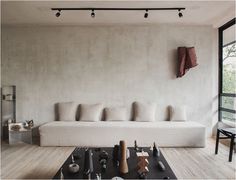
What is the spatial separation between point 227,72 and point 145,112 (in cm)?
213

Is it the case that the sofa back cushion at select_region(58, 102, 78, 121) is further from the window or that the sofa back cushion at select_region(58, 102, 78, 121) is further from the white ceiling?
Result: the window

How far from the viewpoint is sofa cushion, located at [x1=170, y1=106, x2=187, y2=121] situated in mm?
5516

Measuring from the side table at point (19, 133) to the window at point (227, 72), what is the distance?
14.7 ft

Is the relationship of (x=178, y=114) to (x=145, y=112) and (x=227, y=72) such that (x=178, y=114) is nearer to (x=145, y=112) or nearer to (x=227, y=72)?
(x=145, y=112)

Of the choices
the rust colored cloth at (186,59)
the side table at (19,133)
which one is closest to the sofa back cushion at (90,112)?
the side table at (19,133)

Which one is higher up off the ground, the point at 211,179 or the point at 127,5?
the point at 127,5

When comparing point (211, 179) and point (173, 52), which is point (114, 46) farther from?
point (211, 179)

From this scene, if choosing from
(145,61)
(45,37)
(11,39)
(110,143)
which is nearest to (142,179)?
(110,143)

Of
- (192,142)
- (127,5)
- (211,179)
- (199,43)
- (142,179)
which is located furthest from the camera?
(199,43)

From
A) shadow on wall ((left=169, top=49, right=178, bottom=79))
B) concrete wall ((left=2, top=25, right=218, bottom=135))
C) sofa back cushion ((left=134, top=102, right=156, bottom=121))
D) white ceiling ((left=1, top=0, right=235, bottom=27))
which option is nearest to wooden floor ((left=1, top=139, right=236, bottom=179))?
sofa back cushion ((left=134, top=102, right=156, bottom=121))

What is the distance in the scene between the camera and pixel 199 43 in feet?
18.5

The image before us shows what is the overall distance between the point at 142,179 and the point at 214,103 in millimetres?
3941

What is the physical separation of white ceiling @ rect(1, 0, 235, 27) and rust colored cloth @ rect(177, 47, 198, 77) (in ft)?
2.02

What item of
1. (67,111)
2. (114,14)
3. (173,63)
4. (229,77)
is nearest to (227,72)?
(229,77)
